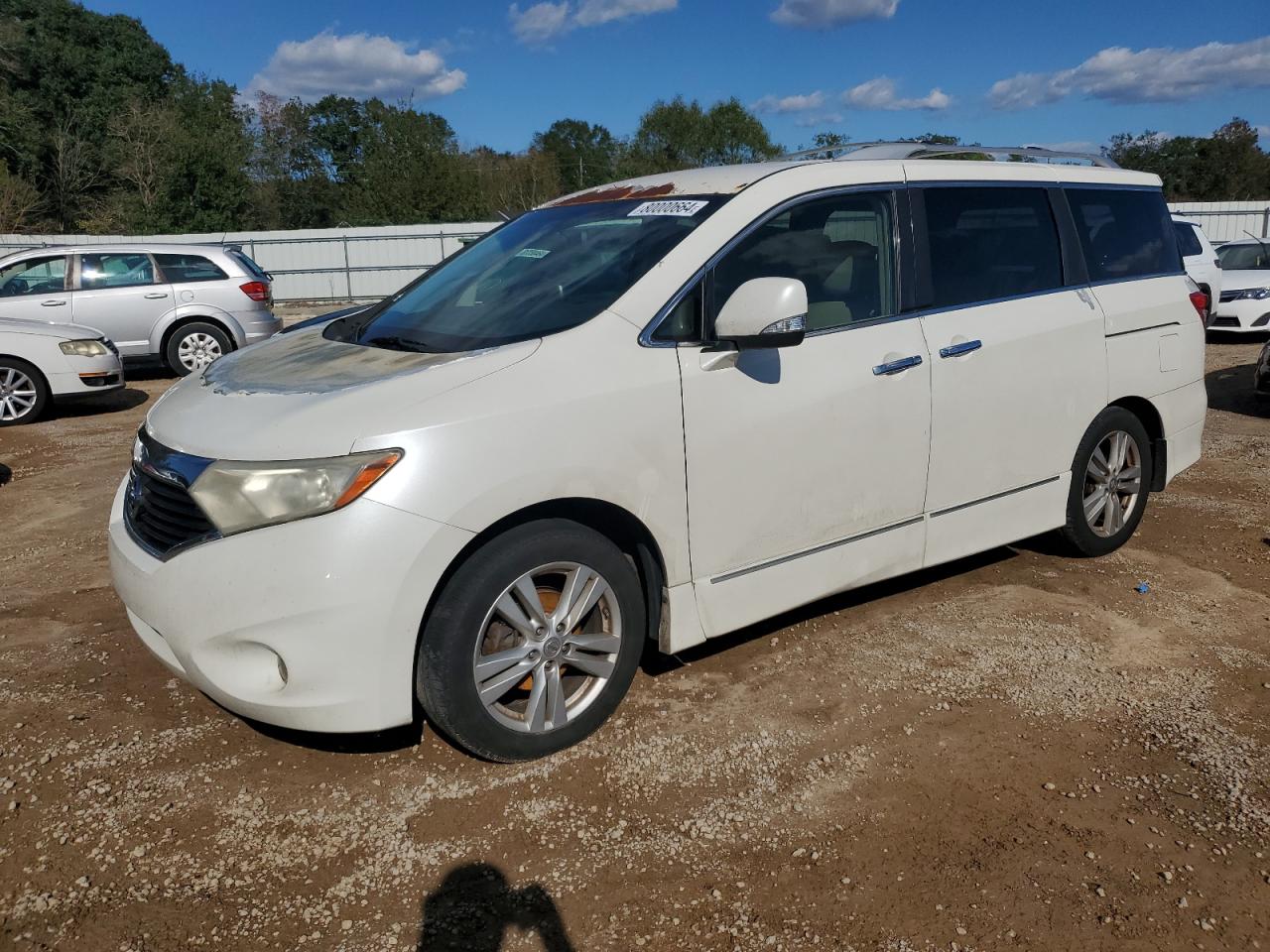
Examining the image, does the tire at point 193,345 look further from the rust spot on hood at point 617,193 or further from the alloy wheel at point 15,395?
the rust spot on hood at point 617,193

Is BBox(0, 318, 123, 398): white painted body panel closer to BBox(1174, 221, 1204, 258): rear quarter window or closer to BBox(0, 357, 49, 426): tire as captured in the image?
BBox(0, 357, 49, 426): tire

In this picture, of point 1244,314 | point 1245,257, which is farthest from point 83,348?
point 1245,257

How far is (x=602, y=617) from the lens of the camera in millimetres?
3203

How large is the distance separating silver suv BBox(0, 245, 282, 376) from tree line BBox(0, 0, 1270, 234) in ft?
89.4

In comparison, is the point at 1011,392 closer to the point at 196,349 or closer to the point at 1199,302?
the point at 1199,302

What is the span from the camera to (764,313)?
3092 millimetres

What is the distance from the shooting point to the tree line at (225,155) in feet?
125

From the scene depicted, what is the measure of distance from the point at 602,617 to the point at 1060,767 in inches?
62.1

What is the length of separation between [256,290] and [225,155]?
31.7 m

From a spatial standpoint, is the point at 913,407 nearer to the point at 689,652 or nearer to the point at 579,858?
the point at 689,652

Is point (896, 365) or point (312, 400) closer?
point (312, 400)

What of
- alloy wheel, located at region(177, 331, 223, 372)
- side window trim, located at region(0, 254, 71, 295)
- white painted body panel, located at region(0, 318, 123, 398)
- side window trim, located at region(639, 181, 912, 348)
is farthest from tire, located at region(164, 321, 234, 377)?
side window trim, located at region(639, 181, 912, 348)

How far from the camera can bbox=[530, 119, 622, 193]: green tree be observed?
63459 millimetres

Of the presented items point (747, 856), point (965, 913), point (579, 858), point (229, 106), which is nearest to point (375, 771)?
point (579, 858)
